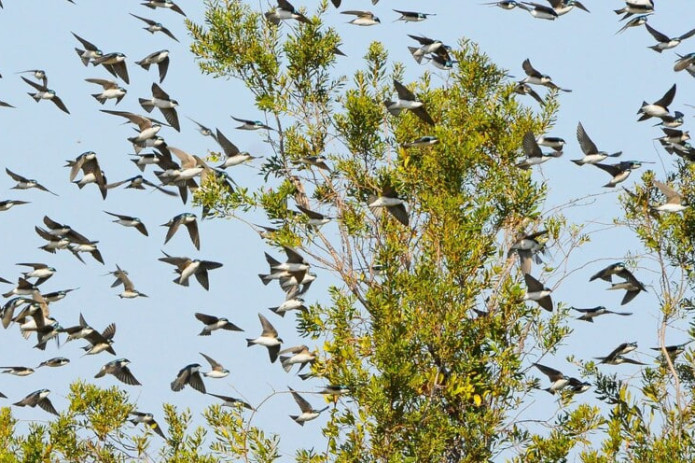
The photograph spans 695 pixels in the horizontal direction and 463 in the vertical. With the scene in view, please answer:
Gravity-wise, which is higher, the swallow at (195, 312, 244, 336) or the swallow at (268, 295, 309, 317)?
the swallow at (195, 312, 244, 336)

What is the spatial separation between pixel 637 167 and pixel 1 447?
1062cm

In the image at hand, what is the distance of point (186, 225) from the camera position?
2081 cm

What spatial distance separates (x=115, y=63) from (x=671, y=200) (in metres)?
10.3

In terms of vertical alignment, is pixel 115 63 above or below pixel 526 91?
above

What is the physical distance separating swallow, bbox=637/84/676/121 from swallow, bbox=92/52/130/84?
9.29m

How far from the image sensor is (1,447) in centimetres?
1702

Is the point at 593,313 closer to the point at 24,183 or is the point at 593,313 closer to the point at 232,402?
the point at 232,402

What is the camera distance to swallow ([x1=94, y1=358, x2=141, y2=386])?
65.7ft

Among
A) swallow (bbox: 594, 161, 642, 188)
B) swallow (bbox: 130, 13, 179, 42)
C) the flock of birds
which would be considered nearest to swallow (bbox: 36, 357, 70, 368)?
the flock of birds

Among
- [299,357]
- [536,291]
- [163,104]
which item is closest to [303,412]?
[299,357]

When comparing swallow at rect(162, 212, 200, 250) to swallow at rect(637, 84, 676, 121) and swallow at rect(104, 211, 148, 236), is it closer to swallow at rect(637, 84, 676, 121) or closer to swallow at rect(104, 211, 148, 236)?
swallow at rect(104, 211, 148, 236)

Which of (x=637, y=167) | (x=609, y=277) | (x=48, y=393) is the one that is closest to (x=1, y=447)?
(x=48, y=393)

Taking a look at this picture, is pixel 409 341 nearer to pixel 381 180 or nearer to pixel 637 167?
pixel 381 180

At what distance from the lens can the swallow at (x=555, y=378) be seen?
52.3 ft
